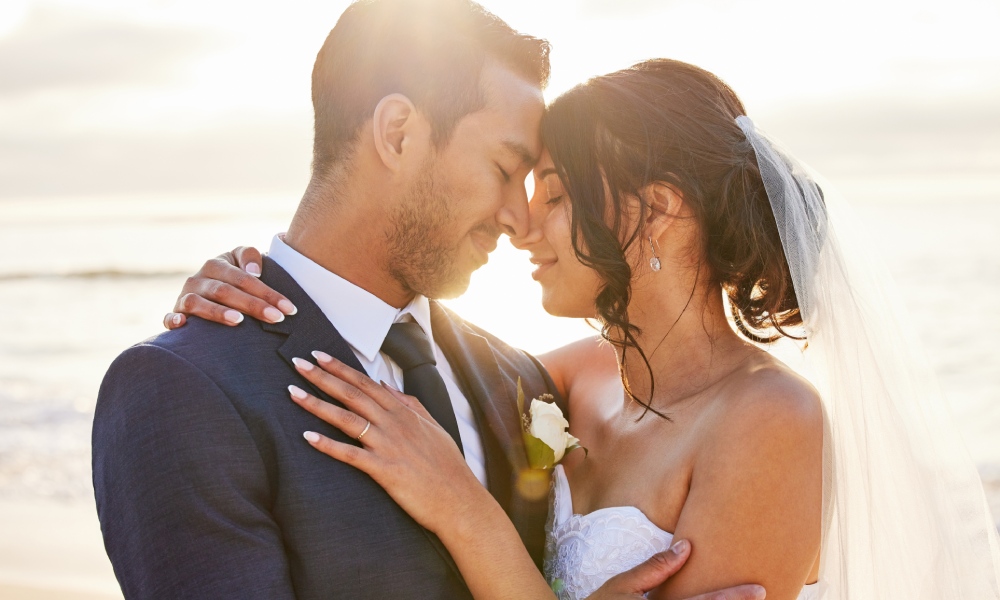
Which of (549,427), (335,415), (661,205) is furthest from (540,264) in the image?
(335,415)

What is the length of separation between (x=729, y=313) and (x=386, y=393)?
1.47 m

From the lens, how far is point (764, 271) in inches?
121

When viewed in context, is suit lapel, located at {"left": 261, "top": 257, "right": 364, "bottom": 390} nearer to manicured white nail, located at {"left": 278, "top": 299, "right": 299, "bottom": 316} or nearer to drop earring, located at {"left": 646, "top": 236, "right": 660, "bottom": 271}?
manicured white nail, located at {"left": 278, "top": 299, "right": 299, "bottom": 316}

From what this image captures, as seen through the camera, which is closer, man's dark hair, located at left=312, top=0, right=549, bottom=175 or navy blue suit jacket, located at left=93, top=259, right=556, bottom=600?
navy blue suit jacket, located at left=93, top=259, right=556, bottom=600

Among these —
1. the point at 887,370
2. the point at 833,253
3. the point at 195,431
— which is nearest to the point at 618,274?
the point at 833,253

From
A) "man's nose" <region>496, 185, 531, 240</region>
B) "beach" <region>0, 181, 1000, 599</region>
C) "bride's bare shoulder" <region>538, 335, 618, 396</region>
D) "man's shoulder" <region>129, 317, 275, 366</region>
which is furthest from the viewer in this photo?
"beach" <region>0, 181, 1000, 599</region>

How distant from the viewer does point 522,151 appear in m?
3.17

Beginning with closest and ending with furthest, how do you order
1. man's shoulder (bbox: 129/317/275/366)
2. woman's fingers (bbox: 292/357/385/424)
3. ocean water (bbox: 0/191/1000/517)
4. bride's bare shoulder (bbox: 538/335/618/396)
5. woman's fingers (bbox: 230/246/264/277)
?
man's shoulder (bbox: 129/317/275/366)
woman's fingers (bbox: 292/357/385/424)
woman's fingers (bbox: 230/246/264/277)
bride's bare shoulder (bbox: 538/335/618/396)
ocean water (bbox: 0/191/1000/517)

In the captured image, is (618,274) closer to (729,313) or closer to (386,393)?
(729,313)

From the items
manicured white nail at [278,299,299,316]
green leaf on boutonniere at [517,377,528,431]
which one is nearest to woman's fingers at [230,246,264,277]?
manicured white nail at [278,299,299,316]

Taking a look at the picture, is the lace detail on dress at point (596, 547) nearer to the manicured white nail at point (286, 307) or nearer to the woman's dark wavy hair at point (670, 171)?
the woman's dark wavy hair at point (670, 171)

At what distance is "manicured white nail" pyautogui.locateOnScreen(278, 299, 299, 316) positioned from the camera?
2.64 metres

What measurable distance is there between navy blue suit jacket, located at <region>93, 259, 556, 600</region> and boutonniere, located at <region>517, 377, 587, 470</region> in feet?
2.00

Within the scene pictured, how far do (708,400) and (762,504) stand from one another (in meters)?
0.45
